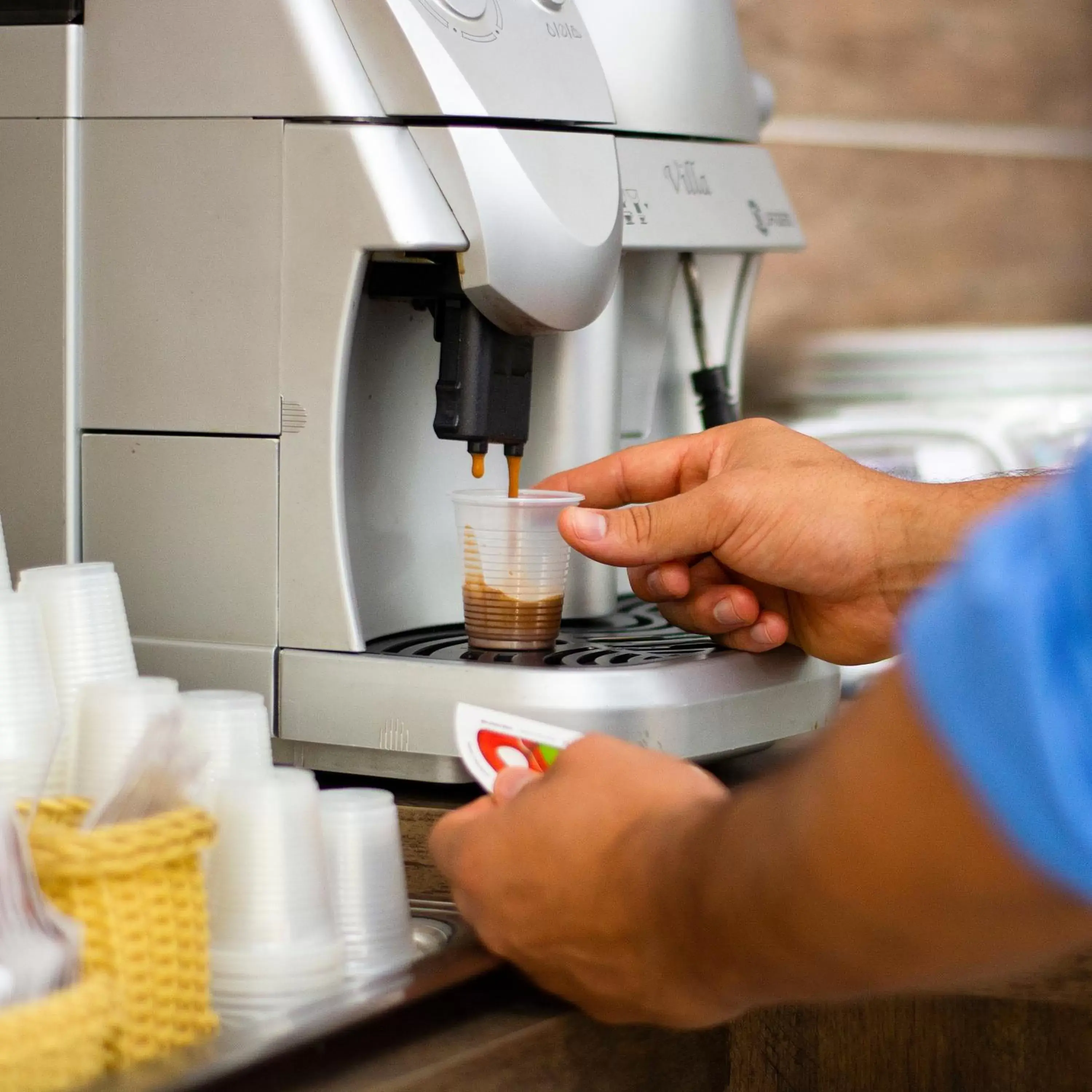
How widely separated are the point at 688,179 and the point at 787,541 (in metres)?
0.27

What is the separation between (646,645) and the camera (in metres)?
0.96

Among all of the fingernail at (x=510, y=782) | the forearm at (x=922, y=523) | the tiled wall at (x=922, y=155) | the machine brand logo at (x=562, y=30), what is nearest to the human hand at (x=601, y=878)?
the fingernail at (x=510, y=782)

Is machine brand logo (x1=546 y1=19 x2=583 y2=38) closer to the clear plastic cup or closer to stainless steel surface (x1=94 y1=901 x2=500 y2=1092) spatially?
the clear plastic cup

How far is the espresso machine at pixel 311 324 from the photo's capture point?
838 millimetres

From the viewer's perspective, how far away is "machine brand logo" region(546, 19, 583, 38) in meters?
0.94

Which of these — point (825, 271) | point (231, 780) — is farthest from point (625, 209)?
point (825, 271)

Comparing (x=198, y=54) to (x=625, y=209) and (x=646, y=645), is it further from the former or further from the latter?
(x=646, y=645)

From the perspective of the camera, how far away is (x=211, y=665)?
90cm

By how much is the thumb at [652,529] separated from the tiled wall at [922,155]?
5.10ft

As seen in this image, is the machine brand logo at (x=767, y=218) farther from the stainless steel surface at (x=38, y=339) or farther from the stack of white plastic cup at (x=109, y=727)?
the stack of white plastic cup at (x=109, y=727)

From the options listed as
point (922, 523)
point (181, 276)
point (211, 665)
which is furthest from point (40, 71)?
point (922, 523)

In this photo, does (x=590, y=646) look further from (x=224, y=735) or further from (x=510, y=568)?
(x=224, y=735)

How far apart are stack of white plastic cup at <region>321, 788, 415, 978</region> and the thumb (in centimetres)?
30

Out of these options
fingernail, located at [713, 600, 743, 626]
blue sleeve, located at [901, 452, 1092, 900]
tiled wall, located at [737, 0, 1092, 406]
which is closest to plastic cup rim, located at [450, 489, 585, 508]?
fingernail, located at [713, 600, 743, 626]
